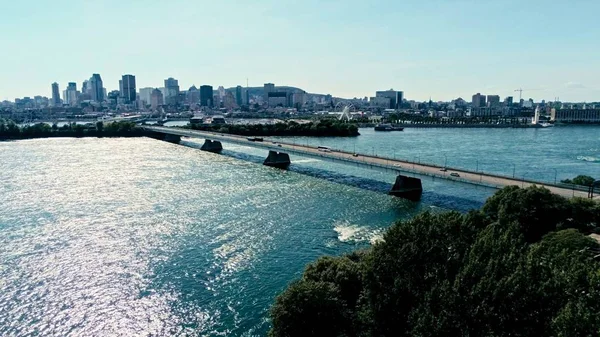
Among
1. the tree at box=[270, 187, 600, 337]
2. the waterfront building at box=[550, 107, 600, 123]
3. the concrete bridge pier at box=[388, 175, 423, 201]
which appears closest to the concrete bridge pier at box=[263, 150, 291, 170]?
the concrete bridge pier at box=[388, 175, 423, 201]

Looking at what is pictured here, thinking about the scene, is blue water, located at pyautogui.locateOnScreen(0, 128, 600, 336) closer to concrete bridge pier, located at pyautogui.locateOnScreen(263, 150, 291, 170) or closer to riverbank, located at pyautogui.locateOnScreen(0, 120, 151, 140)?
concrete bridge pier, located at pyautogui.locateOnScreen(263, 150, 291, 170)

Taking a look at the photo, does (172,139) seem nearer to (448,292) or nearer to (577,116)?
(448,292)

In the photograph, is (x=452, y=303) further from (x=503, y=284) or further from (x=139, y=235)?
(x=139, y=235)

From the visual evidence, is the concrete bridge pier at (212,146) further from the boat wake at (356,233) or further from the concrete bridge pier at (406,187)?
the boat wake at (356,233)

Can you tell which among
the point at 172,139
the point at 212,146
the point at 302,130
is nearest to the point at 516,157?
the point at 212,146

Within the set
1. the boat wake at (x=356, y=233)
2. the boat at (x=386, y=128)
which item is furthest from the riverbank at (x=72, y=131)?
the boat wake at (x=356, y=233)
